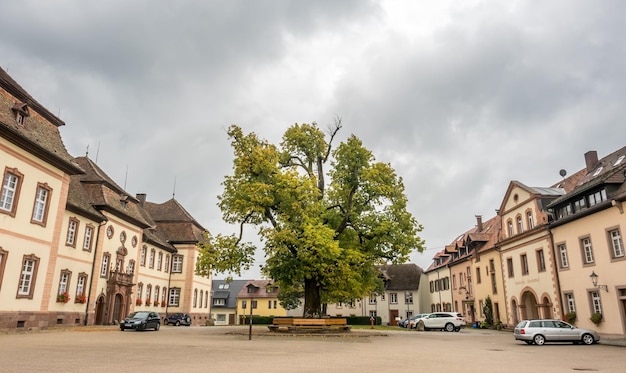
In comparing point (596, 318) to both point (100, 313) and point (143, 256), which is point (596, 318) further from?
point (143, 256)

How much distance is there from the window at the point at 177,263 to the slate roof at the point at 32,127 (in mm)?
25382

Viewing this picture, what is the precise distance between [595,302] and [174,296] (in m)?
40.3

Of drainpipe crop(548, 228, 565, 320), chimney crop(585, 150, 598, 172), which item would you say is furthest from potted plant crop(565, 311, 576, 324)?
chimney crop(585, 150, 598, 172)

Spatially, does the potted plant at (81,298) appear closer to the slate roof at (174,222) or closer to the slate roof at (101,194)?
the slate roof at (101,194)

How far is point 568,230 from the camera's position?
93.5 ft

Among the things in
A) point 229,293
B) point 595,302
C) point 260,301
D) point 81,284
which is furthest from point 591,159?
point 229,293

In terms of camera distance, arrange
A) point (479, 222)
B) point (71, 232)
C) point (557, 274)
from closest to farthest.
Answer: point (557, 274) → point (71, 232) → point (479, 222)

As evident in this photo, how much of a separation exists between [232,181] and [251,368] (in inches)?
739

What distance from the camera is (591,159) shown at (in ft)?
106

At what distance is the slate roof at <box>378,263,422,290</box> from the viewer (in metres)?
67.9

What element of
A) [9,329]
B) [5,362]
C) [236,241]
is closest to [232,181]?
[236,241]

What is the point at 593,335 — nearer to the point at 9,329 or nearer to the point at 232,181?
the point at 232,181

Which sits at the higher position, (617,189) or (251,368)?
(617,189)

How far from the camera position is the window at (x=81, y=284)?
103ft
